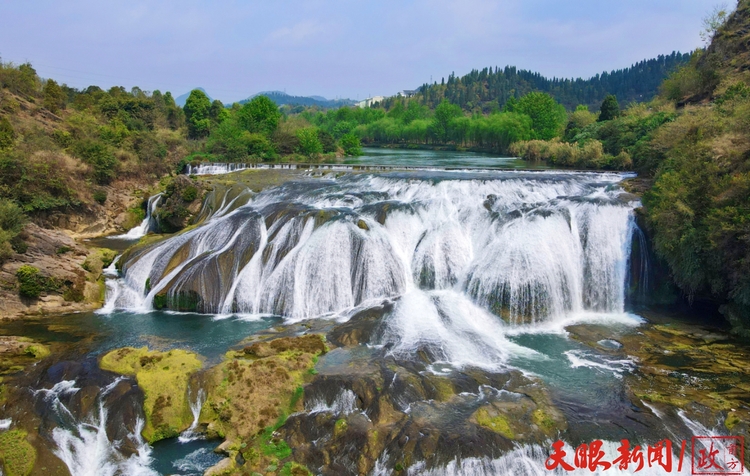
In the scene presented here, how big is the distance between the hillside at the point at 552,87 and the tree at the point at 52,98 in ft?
398

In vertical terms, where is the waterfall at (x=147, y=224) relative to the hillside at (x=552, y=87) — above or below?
below

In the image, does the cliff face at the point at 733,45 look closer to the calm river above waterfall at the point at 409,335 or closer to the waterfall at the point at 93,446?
the calm river above waterfall at the point at 409,335

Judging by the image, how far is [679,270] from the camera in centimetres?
1554

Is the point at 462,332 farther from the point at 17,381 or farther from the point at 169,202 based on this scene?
the point at 169,202

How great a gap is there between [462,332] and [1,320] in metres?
15.0

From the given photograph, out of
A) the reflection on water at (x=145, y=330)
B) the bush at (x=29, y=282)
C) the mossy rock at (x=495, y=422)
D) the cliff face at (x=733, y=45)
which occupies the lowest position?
the mossy rock at (x=495, y=422)

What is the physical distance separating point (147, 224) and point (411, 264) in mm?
16583

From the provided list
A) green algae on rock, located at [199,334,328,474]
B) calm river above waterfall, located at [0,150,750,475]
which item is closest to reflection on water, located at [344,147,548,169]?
calm river above waterfall, located at [0,150,750,475]

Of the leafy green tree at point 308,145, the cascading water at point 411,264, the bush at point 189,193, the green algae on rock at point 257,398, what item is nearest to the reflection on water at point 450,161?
the leafy green tree at point 308,145

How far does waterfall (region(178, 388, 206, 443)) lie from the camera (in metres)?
10.2

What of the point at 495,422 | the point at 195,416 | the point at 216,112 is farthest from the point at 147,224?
the point at 216,112

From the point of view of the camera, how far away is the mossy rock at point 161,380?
10.3 m

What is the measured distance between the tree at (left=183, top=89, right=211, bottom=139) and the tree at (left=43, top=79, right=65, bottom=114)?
612 inches

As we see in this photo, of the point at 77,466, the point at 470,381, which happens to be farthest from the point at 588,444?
the point at 77,466
